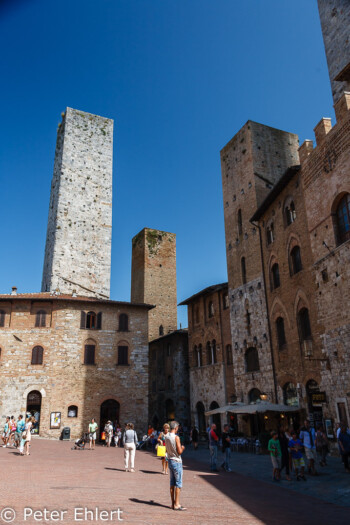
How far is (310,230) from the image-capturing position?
58.3 feet

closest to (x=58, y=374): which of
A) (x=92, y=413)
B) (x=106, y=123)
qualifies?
(x=92, y=413)

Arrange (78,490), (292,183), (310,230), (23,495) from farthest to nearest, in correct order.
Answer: (292,183) → (310,230) → (78,490) → (23,495)

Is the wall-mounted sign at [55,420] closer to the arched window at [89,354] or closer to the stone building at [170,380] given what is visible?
the arched window at [89,354]

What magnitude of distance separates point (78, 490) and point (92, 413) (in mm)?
18222

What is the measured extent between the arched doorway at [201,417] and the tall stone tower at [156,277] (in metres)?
10.7


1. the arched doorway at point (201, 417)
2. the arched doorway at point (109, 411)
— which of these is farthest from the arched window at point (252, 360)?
the arched doorway at point (109, 411)

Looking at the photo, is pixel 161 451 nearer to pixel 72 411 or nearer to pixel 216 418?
pixel 72 411

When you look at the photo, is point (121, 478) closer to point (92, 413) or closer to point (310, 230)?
point (310, 230)

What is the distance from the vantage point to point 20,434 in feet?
57.3

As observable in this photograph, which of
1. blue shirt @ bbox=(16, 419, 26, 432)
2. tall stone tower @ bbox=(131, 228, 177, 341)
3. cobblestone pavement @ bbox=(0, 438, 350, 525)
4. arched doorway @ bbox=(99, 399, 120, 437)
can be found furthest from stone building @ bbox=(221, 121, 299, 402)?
tall stone tower @ bbox=(131, 228, 177, 341)

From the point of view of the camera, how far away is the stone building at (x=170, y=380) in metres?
31.9

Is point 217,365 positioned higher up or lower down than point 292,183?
lower down

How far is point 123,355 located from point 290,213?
48.1 ft

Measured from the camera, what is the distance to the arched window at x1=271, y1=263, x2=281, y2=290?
848 inches
